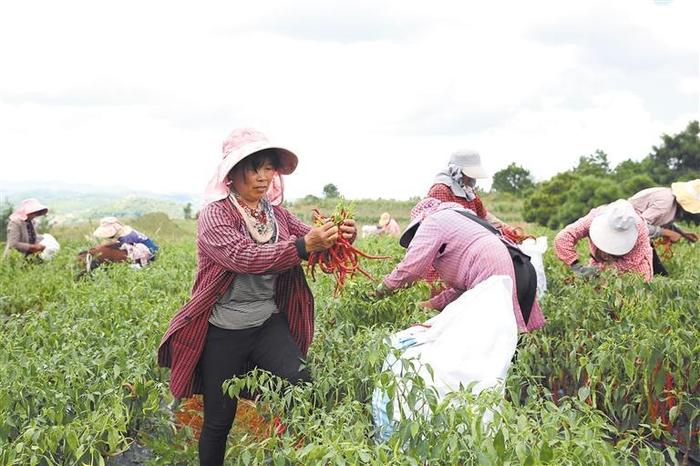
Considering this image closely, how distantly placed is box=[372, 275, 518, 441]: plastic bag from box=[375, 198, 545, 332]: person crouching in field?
22cm

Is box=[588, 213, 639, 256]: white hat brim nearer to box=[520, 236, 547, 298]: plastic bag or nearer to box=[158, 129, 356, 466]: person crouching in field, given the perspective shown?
box=[520, 236, 547, 298]: plastic bag

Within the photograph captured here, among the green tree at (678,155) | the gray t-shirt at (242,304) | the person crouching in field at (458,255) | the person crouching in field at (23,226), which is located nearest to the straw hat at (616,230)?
the person crouching in field at (458,255)

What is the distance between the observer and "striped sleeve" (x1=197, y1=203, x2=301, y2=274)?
258 cm

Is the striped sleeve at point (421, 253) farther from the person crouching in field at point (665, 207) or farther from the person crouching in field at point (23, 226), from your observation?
the person crouching in field at point (23, 226)

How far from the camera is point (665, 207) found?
5.69 m

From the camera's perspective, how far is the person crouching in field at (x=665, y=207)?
5.64 m

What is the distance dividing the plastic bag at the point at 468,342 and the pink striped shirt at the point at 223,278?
1.46ft

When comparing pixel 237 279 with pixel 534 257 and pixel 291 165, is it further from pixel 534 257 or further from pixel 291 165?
pixel 534 257

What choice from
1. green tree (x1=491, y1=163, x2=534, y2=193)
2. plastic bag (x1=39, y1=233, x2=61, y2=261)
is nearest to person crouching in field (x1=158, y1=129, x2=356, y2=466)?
plastic bag (x1=39, y1=233, x2=61, y2=261)

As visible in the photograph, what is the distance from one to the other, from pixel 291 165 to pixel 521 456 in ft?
5.06

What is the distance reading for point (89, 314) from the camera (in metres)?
4.72

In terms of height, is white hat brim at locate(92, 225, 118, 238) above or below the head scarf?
below

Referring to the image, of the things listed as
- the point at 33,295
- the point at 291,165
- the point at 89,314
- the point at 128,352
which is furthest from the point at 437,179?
the point at 33,295

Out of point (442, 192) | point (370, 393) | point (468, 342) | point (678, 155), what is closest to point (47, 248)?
point (442, 192)
